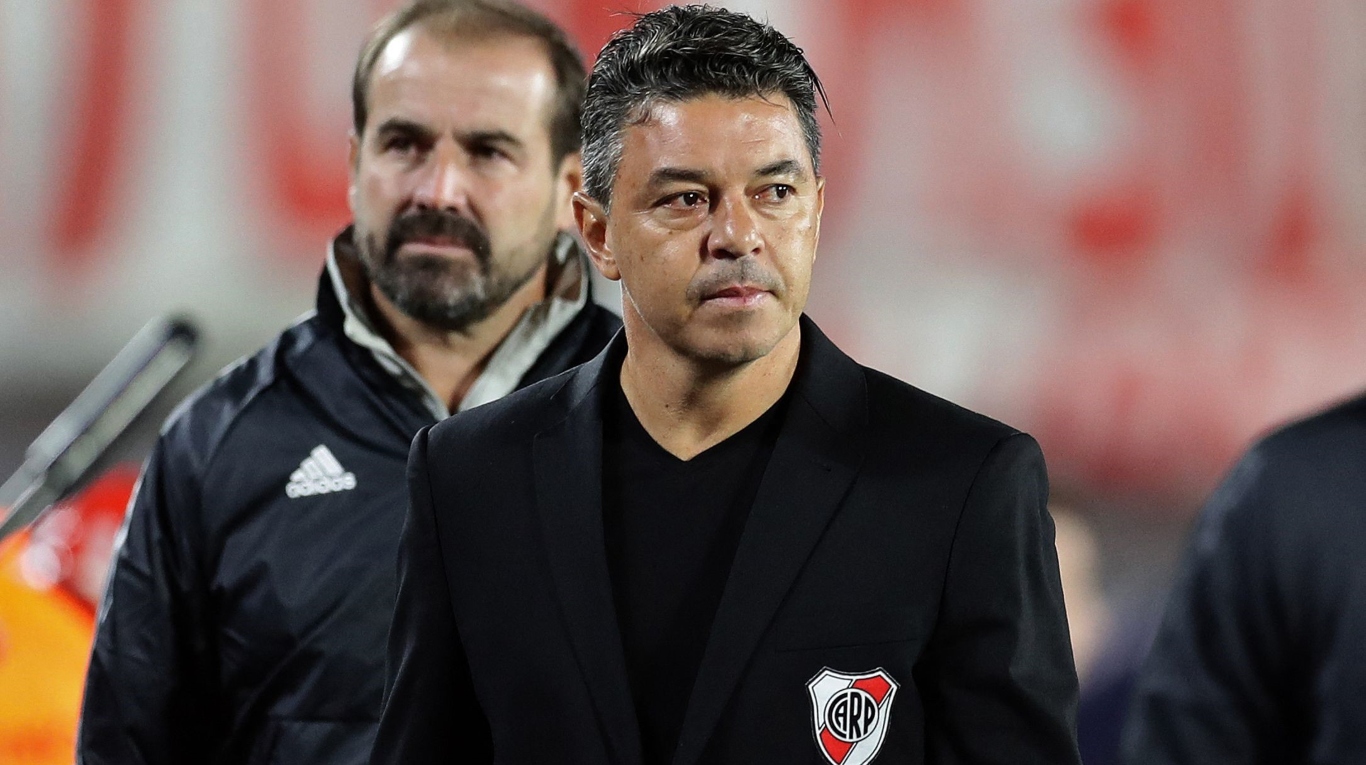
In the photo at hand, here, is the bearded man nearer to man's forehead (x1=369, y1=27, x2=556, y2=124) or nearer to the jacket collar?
man's forehead (x1=369, y1=27, x2=556, y2=124)

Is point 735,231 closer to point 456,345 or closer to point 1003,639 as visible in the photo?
point 1003,639

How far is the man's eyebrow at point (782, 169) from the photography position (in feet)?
4.84

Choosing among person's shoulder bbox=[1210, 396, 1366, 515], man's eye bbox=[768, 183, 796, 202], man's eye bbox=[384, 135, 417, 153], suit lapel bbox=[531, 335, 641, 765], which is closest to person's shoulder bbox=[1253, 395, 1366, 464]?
person's shoulder bbox=[1210, 396, 1366, 515]

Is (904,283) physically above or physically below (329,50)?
below

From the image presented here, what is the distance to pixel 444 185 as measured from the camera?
6.89ft

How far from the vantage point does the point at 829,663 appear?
1404 millimetres

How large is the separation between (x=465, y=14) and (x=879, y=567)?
1091 millimetres

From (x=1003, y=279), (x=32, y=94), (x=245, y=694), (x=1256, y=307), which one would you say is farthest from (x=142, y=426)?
(x=1256, y=307)

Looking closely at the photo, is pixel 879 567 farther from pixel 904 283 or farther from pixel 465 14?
pixel 904 283

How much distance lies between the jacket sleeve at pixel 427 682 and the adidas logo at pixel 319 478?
21.9 inches

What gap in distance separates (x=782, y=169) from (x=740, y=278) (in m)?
0.11

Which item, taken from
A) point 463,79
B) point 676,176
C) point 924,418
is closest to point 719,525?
point 924,418

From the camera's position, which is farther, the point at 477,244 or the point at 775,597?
the point at 477,244

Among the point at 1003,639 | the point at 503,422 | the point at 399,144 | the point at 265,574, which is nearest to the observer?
the point at 1003,639
